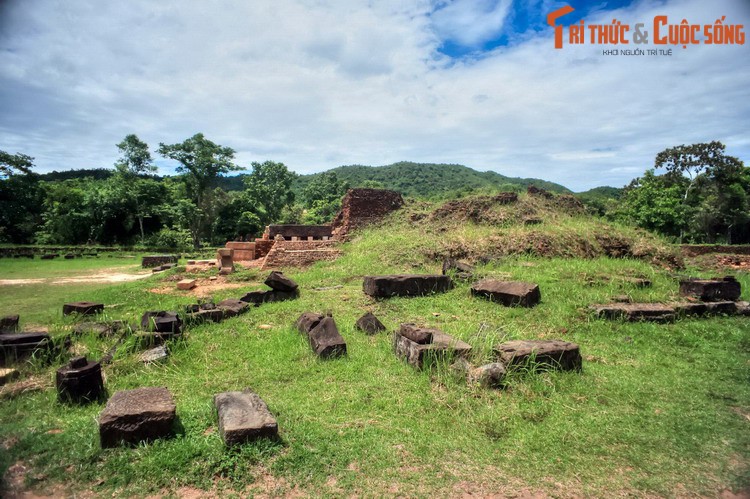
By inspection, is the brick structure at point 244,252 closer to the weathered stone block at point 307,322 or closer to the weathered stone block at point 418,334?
the weathered stone block at point 307,322

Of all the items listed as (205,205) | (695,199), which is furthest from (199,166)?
(695,199)

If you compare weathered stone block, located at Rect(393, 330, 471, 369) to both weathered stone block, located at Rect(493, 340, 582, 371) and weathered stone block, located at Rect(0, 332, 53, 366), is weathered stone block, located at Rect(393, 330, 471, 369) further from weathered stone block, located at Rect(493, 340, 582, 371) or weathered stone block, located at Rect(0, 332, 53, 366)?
weathered stone block, located at Rect(0, 332, 53, 366)

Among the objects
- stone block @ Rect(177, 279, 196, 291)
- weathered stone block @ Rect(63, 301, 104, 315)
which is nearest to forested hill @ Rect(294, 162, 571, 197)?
stone block @ Rect(177, 279, 196, 291)

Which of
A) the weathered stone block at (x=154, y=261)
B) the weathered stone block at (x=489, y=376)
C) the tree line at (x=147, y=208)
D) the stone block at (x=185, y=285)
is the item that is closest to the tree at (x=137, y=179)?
the tree line at (x=147, y=208)

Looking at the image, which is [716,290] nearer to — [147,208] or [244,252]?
[244,252]

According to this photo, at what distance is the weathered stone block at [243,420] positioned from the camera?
10.0ft

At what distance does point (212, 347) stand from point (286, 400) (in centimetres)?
217

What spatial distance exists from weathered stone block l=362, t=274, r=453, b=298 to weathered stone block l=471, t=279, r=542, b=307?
2.82 feet

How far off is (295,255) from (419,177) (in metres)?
72.5

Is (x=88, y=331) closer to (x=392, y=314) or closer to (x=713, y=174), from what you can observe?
(x=392, y=314)

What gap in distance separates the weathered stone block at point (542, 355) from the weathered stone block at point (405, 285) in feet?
11.6

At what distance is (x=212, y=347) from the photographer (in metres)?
5.68

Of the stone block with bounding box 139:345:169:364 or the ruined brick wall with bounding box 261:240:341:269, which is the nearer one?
the stone block with bounding box 139:345:169:364

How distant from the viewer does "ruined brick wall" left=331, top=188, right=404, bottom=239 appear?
16672mm
